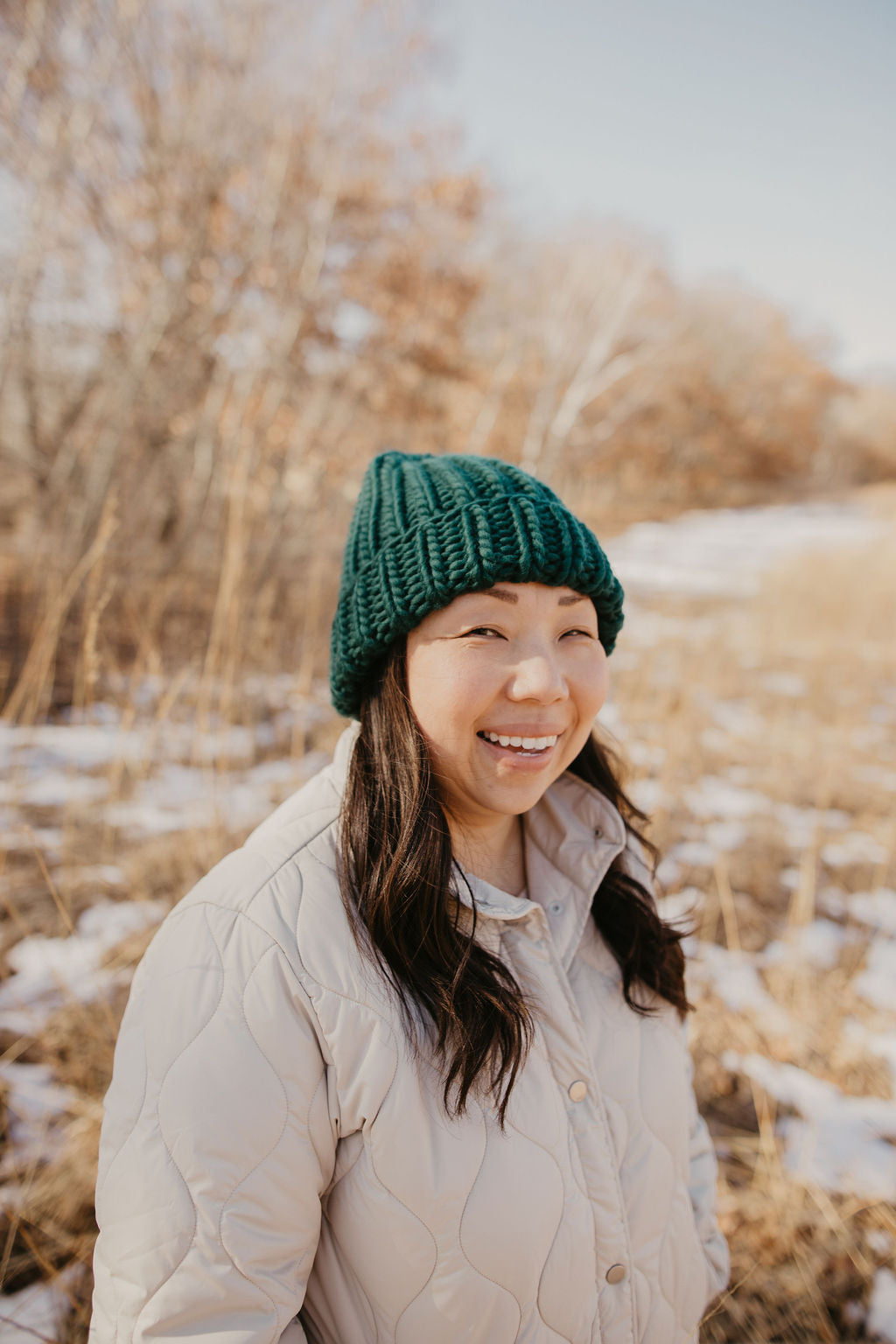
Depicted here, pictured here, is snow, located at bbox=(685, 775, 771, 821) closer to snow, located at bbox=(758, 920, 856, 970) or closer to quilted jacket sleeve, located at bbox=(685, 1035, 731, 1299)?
snow, located at bbox=(758, 920, 856, 970)

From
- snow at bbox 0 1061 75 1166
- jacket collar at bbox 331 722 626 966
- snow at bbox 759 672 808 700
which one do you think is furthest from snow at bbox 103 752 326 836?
snow at bbox 759 672 808 700

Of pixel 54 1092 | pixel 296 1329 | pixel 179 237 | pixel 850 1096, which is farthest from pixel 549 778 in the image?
pixel 179 237

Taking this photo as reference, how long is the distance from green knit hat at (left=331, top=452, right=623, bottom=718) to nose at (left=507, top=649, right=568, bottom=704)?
0.12 m

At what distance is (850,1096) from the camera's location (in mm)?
2062

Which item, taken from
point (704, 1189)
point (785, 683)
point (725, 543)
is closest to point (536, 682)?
point (704, 1189)

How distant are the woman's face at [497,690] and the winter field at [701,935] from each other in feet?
2.68

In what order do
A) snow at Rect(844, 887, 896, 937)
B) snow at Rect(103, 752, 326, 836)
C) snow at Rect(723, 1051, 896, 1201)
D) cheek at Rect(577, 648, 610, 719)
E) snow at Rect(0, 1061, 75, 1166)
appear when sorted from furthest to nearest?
snow at Rect(844, 887, 896, 937) → snow at Rect(103, 752, 326, 836) → snow at Rect(723, 1051, 896, 1201) → snow at Rect(0, 1061, 75, 1166) → cheek at Rect(577, 648, 610, 719)

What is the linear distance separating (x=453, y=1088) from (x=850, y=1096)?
6.16ft

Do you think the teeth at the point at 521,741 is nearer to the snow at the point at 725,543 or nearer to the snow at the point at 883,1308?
the snow at the point at 883,1308

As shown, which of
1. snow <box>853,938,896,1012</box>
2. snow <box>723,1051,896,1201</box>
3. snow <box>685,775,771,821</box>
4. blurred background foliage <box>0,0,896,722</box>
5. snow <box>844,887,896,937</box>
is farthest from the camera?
blurred background foliage <box>0,0,896,722</box>

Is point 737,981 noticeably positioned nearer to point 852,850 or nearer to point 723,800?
point 852,850

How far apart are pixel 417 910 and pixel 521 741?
27 cm

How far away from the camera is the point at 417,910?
2.99ft

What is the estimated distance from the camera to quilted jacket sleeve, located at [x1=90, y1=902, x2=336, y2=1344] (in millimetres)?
735
